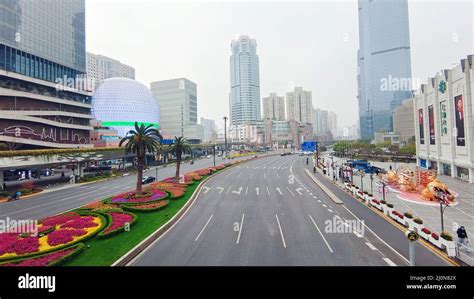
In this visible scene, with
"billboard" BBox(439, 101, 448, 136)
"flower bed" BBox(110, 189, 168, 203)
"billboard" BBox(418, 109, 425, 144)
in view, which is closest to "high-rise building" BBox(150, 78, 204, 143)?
A: "billboard" BBox(418, 109, 425, 144)

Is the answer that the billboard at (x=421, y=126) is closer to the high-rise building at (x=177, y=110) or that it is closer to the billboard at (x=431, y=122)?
the billboard at (x=431, y=122)

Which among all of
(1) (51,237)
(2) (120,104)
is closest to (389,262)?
(1) (51,237)

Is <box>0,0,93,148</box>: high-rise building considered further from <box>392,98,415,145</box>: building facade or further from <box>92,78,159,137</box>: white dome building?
<box>392,98,415,145</box>: building facade

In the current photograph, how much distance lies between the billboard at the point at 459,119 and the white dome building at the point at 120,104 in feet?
439

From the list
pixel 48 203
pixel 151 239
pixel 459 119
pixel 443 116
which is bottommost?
pixel 151 239

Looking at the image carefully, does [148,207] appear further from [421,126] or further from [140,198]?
[421,126]

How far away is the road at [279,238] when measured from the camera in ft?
47.4

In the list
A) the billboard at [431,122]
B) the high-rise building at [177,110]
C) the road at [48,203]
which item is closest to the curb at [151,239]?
the road at [48,203]

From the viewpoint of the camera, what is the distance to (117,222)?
66.8 feet

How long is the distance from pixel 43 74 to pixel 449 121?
103m

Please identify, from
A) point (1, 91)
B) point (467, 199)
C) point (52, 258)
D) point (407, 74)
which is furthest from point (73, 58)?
point (407, 74)

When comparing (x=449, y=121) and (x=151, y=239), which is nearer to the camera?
(x=151, y=239)
